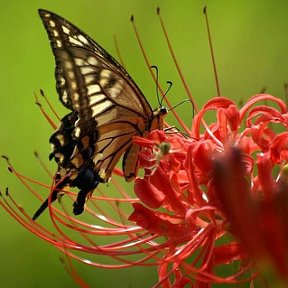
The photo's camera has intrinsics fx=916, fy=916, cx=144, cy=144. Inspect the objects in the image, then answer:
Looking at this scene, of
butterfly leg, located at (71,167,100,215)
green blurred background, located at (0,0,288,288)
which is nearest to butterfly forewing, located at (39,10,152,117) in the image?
butterfly leg, located at (71,167,100,215)

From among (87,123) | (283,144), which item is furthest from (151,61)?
(283,144)

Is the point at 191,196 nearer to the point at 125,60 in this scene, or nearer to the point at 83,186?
the point at 83,186

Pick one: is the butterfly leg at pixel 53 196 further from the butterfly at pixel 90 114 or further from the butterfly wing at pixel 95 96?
the butterfly wing at pixel 95 96

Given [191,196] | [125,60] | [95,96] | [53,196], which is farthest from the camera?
[125,60]

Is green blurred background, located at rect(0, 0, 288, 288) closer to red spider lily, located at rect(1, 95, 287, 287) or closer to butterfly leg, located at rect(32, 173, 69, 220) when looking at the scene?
butterfly leg, located at rect(32, 173, 69, 220)

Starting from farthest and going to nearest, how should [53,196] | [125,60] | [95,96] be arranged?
[125,60], [95,96], [53,196]

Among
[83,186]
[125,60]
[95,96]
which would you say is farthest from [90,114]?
[125,60]
